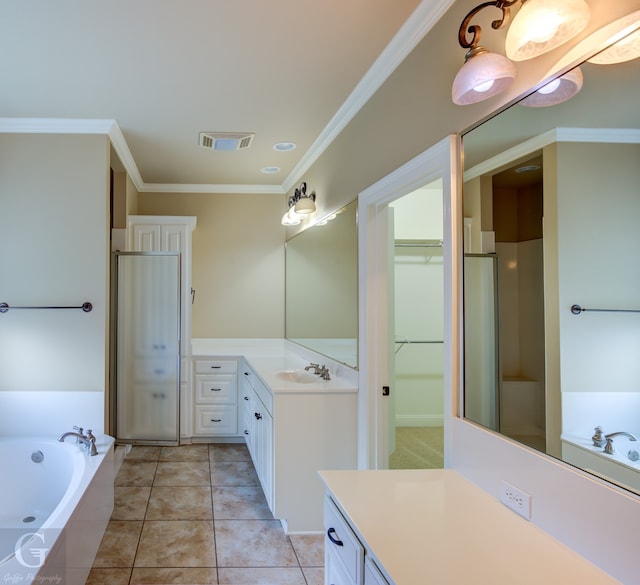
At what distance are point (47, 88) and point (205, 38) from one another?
118 cm

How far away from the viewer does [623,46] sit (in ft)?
3.13

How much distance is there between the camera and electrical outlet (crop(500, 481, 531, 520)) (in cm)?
121

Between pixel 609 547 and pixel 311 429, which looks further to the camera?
pixel 311 429

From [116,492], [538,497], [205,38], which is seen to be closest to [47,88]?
[205,38]

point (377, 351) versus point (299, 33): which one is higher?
point (299, 33)

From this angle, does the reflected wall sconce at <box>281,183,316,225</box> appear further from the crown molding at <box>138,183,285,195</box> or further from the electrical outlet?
the electrical outlet

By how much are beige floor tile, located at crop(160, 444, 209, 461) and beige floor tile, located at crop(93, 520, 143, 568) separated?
3.71ft

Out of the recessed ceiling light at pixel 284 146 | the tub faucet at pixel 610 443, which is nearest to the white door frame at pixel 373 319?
the recessed ceiling light at pixel 284 146

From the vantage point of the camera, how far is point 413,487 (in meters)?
1.43

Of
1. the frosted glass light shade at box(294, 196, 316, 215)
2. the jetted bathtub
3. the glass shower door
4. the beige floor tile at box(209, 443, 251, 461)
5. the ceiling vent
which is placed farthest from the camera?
the beige floor tile at box(209, 443, 251, 461)

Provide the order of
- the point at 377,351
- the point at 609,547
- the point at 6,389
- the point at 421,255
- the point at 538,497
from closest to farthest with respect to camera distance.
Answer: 1. the point at 609,547
2. the point at 538,497
3. the point at 377,351
4. the point at 6,389
5. the point at 421,255

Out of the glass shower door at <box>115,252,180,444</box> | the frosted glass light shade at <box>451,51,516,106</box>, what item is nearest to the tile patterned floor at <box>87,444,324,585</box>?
the glass shower door at <box>115,252,180,444</box>

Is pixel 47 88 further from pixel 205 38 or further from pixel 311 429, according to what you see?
pixel 311 429

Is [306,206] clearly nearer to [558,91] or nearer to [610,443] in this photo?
[558,91]
